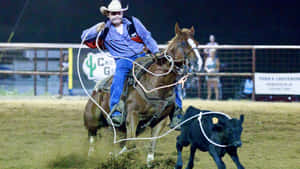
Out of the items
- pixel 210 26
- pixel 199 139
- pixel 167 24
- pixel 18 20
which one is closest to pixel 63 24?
pixel 18 20

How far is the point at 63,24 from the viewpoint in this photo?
49.2ft

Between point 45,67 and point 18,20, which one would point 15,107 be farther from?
point 18,20

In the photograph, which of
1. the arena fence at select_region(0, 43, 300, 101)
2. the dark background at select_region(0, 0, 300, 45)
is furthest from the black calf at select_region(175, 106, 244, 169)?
the dark background at select_region(0, 0, 300, 45)

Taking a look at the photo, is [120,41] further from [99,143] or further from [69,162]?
[69,162]

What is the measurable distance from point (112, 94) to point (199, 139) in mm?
1270

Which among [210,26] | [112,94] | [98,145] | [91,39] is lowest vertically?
[98,145]

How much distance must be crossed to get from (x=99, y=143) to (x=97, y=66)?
588cm

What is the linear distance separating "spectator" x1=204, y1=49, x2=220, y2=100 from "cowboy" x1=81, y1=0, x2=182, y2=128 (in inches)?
273

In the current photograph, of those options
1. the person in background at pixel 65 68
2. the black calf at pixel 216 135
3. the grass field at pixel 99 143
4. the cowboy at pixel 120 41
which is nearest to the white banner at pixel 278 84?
the grass field at pixel 99 143

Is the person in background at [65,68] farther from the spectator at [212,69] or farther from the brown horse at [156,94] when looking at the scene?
the brown horse at [156,94]

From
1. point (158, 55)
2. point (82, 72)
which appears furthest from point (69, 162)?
point (82, 72)

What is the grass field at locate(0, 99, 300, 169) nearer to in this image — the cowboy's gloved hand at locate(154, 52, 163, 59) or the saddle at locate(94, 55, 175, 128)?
the saddle at locate(94, 55, 175, 128)

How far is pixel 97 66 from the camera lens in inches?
447

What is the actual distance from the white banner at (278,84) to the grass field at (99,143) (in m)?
1.51
